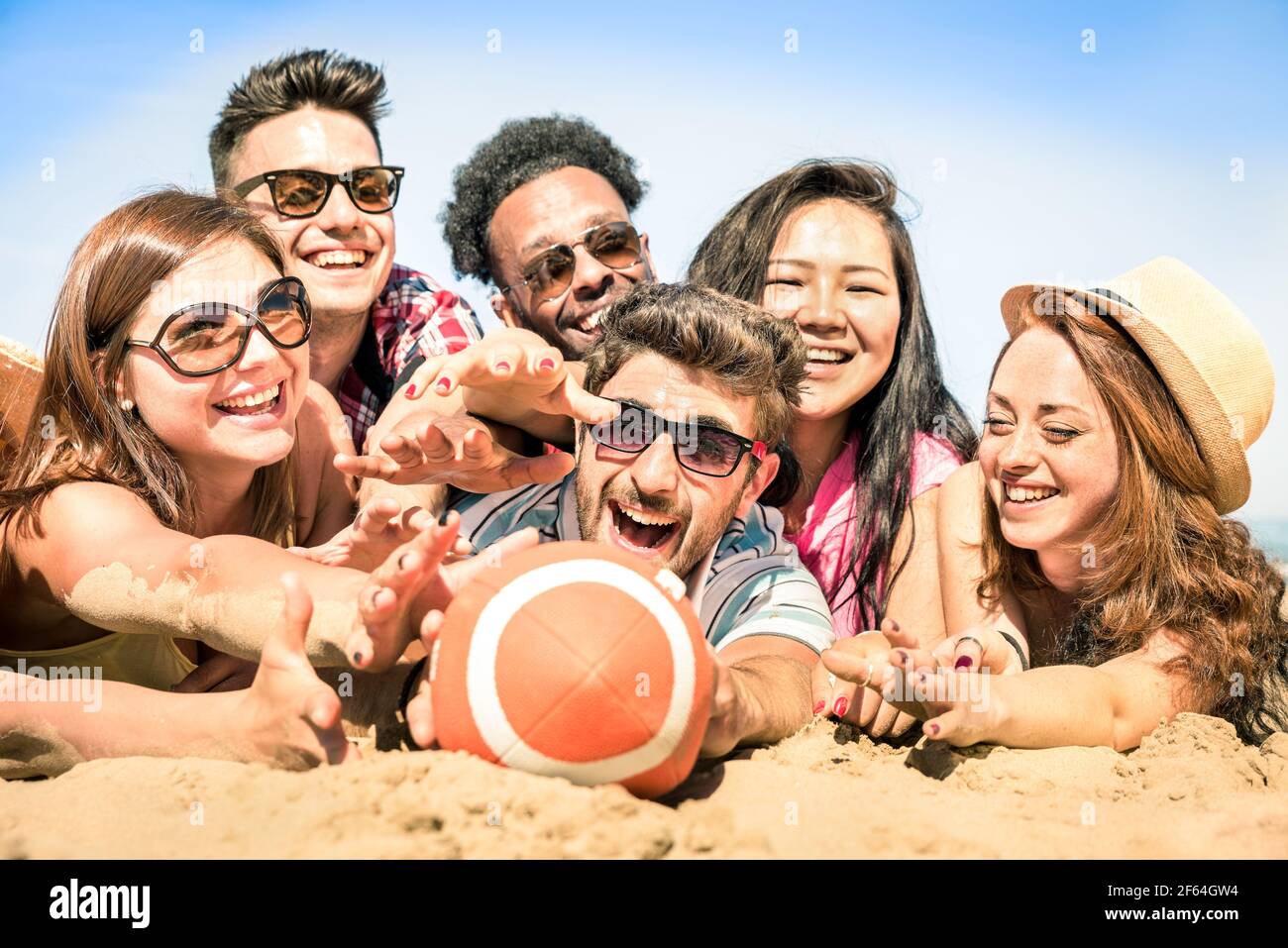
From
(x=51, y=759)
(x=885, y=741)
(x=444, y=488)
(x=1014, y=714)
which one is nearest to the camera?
(x=51, y=759)

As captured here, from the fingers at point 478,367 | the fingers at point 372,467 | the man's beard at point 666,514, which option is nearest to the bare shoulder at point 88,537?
the fingers at point 372,467

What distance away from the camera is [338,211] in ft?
20.9

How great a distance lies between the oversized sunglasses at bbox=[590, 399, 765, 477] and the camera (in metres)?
4.67

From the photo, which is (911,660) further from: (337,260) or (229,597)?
(337,260)

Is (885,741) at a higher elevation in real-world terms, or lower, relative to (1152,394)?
lower

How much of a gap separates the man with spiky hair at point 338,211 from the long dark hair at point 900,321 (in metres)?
1.57

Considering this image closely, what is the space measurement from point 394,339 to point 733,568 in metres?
2.88

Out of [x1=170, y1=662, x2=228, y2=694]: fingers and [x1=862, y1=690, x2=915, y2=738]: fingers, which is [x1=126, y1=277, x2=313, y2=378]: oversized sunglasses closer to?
[x1=170, y1=662, x2=228, y2=694]: fingers
